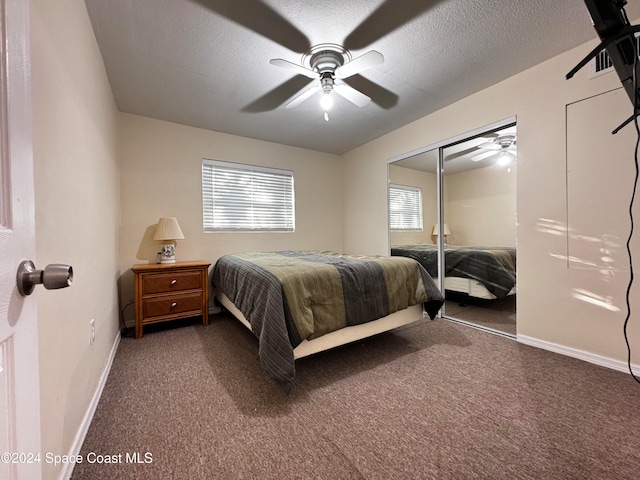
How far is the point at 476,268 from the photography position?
2.92 m

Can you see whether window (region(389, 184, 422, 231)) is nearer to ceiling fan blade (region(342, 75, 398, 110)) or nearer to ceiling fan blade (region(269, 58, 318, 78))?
ceiling fan blade (region(342, 75, 398, 110))

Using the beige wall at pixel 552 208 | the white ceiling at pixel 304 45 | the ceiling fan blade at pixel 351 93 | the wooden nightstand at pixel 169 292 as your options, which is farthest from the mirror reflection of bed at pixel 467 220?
the wooden nightstand at pixel 169 292

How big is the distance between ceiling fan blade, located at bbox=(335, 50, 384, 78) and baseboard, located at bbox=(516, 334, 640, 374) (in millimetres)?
2617

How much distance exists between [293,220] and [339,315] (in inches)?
94.8

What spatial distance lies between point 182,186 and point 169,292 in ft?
4.34

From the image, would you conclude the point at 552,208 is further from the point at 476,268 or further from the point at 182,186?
the point at 182,186

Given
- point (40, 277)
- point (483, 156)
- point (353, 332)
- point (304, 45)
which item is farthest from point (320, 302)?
point (483, 156)

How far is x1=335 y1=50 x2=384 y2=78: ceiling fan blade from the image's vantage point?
179 centimetres

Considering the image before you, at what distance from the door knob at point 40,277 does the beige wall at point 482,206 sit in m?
3.06

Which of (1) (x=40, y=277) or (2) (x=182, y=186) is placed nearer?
(1) (x=40, y=277)

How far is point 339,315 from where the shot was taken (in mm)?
1893

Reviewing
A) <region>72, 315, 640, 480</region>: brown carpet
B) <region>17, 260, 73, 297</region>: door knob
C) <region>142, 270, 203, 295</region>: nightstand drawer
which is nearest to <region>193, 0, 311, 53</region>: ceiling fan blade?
<region>17, 260, 73, 297</region>: door knob

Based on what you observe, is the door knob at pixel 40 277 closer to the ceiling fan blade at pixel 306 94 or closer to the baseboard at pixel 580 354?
the ceiling fan blade at pixel 306 94

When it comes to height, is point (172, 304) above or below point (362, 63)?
below
